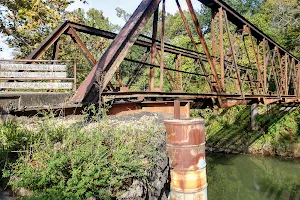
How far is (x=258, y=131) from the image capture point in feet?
61.0

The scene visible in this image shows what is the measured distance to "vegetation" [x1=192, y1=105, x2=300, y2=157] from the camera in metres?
16.8

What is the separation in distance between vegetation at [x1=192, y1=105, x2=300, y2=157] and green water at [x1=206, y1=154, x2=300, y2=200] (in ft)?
3.41

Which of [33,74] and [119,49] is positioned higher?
[119,49]

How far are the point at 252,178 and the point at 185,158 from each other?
10.6 metres

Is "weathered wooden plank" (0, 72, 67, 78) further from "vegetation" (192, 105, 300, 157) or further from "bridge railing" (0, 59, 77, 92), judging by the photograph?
"vegetation" (192, 105, 300, 157)

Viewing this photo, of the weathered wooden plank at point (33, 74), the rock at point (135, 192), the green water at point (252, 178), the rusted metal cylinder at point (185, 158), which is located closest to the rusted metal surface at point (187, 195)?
the rusted metal cylinder at point (185, 158)

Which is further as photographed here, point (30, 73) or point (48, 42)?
point (48, 42)

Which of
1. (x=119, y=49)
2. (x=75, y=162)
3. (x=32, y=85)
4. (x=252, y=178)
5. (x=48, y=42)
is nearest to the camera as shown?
(x=75, y=162)

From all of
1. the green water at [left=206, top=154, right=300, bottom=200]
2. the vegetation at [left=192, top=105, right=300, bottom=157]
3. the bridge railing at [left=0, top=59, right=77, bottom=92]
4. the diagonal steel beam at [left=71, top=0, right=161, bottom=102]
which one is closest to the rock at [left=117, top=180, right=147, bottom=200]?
the diagonal steel beam at [left=71, top=0, right=161, bottom=102]

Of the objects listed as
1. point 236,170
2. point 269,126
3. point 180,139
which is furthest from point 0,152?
point 269,126

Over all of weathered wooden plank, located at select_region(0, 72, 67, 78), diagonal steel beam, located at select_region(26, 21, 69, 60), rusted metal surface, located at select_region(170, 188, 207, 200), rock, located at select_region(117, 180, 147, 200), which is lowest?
rusted metal surface, located at select_region(170, 188, 207, 200)

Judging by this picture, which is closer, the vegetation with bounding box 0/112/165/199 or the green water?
the vegetation with bounding box 0/112/165/199

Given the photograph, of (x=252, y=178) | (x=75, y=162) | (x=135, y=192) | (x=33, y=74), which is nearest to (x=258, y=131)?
(x=252, y=178)

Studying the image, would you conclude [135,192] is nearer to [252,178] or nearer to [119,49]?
[119,49]
